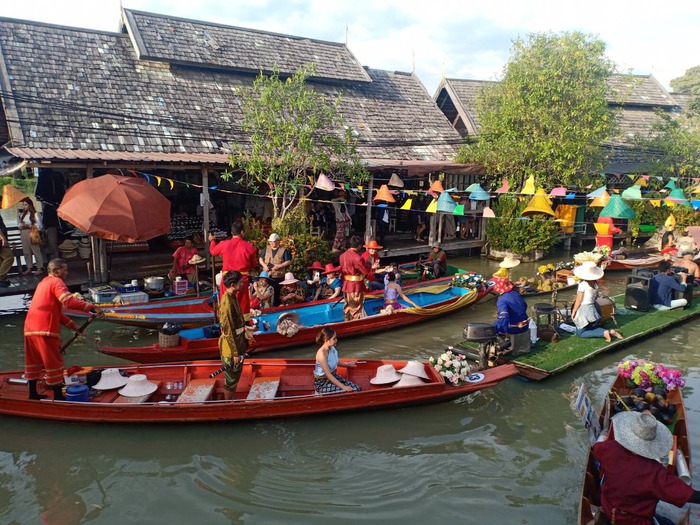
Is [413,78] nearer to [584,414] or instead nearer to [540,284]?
[540,284]

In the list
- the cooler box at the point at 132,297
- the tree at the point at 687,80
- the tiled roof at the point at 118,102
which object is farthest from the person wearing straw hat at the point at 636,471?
the tree at the point at 687,80

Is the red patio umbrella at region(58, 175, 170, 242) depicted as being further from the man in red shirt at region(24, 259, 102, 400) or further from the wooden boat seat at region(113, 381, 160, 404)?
the wooden boat seat at region(113, 381, 160, 404)

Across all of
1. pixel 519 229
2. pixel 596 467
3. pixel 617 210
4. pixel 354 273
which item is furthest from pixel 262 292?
pixel 519 229

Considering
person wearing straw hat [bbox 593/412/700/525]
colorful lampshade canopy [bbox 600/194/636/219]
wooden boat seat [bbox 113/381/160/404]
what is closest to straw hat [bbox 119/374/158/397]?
wooden boat seat [bbox 113/381/160/404]

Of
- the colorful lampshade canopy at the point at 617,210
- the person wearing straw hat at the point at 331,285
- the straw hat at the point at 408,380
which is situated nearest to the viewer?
the straw hat at the point at 408,380

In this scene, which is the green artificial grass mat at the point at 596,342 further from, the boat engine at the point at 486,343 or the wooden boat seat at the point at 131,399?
the wooden boat seat at the point at 131,399

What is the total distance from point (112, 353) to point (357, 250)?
4616 millimetres

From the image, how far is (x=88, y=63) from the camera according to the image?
14.9m

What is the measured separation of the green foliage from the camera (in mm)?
17875

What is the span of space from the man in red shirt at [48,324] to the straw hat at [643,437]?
595cm

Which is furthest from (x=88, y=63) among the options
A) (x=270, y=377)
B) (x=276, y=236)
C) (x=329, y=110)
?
(x=270, y=377)

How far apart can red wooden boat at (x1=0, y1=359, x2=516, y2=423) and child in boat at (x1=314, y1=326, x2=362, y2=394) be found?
16cm

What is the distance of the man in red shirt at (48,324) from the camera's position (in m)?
6.50

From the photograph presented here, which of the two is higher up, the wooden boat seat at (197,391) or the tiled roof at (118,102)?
the tiled roof at (118,102)
